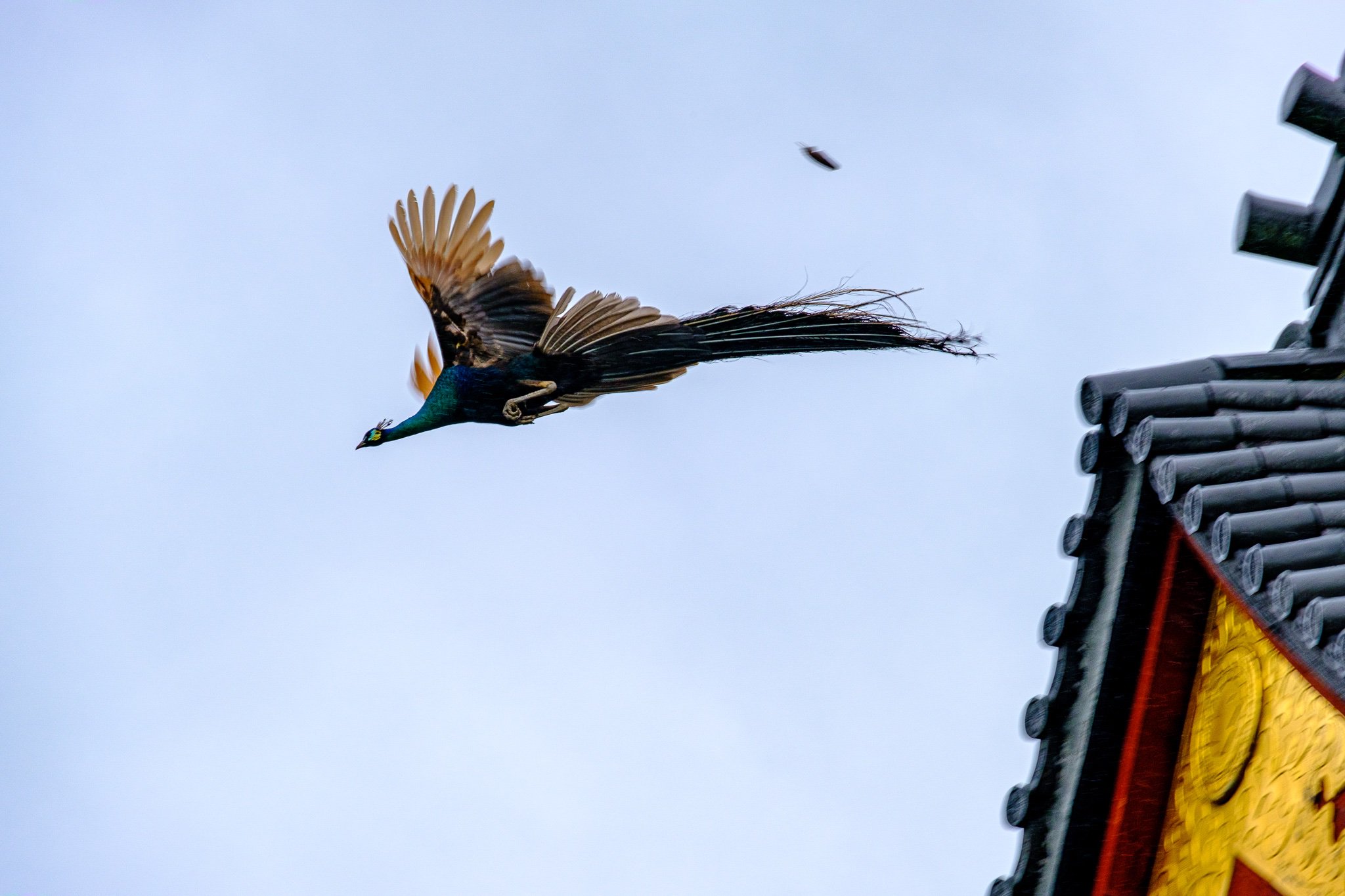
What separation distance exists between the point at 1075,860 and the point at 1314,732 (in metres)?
1.13

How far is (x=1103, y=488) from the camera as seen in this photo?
4.95m

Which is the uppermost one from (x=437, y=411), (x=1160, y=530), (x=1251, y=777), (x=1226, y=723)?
(x=437, y=411)

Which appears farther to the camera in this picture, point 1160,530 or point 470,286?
point 470,286

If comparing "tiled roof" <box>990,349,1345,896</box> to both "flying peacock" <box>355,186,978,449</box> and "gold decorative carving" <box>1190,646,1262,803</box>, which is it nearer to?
"gold decorative carving" <box>1190,646,1262,803</box>

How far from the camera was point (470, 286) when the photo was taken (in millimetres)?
7395

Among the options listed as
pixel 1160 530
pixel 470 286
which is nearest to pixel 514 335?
pixel 470 286

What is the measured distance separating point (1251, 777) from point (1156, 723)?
1.29 ft

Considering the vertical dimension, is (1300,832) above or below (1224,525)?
below

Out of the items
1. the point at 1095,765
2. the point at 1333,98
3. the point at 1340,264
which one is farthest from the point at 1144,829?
the point at 1333,98

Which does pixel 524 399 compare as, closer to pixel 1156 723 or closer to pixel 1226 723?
pixel 1156 723

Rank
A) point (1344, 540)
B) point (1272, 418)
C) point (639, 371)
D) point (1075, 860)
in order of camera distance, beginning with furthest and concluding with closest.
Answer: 1. point (639, 371)
2. point (1075, 860)
3. point (1272, 418)
4. point (1344, 540)

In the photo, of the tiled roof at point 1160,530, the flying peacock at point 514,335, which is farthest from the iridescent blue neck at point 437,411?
the tiled roof at point 1160,530

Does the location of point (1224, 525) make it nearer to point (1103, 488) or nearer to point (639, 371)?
point (1103, 488)

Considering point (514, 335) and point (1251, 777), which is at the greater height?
point (514, 335)
